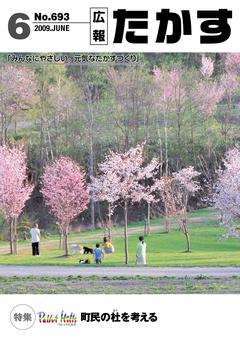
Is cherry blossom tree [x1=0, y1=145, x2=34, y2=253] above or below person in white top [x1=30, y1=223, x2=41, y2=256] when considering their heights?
above

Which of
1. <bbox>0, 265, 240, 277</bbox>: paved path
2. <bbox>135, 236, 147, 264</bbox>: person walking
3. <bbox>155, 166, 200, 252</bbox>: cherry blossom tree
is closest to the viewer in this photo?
<bbox>0, 265, 240, 277</bbox>: paved path

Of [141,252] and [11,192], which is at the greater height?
[11,192]

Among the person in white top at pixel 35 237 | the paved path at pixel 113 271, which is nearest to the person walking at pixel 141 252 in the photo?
the paved path at pixel 113 271

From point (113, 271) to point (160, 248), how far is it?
9.72m

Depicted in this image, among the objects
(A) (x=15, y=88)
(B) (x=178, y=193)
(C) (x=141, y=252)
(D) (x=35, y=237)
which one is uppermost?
(A) (x=15, y=88)

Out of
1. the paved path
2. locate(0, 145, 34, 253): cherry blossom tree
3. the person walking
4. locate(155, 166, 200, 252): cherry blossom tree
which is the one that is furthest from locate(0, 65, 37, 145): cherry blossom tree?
the person walking

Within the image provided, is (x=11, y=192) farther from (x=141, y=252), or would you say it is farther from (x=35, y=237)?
(x=141, y=252)

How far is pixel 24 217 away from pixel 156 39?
27.1m

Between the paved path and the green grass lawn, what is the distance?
116cm

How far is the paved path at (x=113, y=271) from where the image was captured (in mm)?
17109

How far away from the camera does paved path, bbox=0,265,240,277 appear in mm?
17109

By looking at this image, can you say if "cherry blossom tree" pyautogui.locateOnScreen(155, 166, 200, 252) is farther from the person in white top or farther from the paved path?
the person in white top

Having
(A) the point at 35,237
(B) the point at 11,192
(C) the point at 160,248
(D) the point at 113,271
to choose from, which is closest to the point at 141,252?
(D) the point at 113,271

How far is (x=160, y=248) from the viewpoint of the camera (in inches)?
1070
